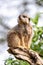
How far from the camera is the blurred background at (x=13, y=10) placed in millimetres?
1943

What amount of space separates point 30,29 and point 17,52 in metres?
0.14

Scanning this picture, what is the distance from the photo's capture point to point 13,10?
7.38 ft

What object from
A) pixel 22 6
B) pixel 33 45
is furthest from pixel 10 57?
pixel 22 6

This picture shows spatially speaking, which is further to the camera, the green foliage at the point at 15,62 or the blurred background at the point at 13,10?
the blurred background at the point at 13,10

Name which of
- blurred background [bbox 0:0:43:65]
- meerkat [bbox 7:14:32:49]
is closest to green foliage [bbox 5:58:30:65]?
meerkat [bbox 7:14:32:49]

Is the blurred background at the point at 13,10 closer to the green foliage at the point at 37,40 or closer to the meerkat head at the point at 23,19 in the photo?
the green foliage at the point at 37,40

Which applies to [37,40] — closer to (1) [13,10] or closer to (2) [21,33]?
(2) [21,33]

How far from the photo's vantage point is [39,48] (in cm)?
147

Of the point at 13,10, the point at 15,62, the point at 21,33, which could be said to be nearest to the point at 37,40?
the point at 21,33

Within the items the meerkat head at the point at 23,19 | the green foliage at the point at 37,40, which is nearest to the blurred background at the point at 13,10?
the green foliage at the point at 37,40

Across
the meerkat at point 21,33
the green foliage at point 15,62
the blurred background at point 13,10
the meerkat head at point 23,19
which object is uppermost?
the blurred background at point 13,10

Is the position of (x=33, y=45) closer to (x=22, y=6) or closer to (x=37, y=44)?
(x=37, y=44)

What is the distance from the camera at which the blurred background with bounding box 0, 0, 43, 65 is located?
6.38ft

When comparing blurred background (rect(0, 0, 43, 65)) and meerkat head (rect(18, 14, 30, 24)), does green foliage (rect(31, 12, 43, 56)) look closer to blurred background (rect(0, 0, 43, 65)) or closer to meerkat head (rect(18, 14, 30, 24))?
meerkat head (rect(18, 14, 30, 24))
